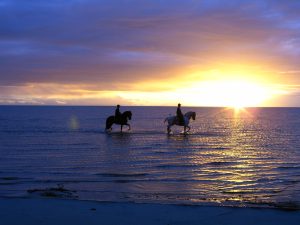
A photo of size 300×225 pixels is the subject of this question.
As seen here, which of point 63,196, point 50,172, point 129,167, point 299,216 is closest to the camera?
point 299,216

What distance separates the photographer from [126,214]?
341 inches

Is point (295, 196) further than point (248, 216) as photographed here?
Yes

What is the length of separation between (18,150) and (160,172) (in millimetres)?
9333

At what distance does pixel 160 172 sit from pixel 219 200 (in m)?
4.52

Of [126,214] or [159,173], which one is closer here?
[126,214]

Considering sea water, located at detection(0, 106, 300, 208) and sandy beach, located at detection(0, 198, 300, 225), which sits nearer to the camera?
sandy beach, located at detection(0, 198, 300, 225)

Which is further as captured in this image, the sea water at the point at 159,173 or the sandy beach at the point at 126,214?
the sea water at the point at 159,173

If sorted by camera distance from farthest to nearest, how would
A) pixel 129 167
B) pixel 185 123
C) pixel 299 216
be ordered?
1. pixel 185 123
2. pixel 129 167
3. pixel 299 216

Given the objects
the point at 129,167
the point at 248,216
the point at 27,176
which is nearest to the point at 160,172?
the point at 129,167

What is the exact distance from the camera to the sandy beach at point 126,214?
8203 mm

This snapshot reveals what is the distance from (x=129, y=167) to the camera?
16.1m

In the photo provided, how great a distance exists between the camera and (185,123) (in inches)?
1292

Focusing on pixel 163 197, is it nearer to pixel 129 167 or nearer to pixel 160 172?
pixel 160 172

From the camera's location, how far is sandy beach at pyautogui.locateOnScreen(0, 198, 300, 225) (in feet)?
26.9
